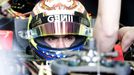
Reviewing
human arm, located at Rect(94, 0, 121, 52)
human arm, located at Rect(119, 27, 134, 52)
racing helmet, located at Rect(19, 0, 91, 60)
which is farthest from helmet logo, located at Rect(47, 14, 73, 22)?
human arm, located at Rect(94, 0, 121, 52)

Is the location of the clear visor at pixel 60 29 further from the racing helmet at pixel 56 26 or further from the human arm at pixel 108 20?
the human arm at pixel 108 20

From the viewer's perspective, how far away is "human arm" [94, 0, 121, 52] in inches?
27.1

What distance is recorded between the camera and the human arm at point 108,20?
689mm

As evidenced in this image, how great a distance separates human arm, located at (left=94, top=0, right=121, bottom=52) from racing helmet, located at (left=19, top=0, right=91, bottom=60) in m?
0.47

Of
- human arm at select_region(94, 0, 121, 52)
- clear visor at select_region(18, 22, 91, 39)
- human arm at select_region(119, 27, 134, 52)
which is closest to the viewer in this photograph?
human arm at select_region(94, 0, 121, 52)

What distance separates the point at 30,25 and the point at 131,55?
0.48m

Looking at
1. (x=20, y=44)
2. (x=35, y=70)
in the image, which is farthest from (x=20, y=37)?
(x=35, y=70)

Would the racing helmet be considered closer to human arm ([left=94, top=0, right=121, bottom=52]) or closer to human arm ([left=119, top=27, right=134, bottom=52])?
human arm ([left=119, top=27, right=134, bottom=52])

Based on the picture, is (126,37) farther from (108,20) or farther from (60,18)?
(108,20)

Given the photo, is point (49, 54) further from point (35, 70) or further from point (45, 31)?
point (35, 70)

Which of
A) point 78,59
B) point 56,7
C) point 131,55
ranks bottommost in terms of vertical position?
point 131,55

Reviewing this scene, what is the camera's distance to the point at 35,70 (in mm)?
917

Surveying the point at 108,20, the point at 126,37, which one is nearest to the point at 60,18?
the point at 126,37

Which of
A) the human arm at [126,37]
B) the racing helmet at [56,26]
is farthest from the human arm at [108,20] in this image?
the racing helmet at [56,26]
